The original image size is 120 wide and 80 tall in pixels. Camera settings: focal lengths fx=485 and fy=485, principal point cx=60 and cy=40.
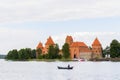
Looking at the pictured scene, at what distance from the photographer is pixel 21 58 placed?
190875 mm

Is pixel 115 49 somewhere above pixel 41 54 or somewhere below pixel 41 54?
below

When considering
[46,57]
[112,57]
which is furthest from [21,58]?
[112,57]

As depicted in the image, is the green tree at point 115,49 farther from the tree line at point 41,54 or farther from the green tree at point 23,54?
the green tree at point 23,54

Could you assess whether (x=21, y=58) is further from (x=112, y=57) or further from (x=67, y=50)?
(x=112, y=57)
